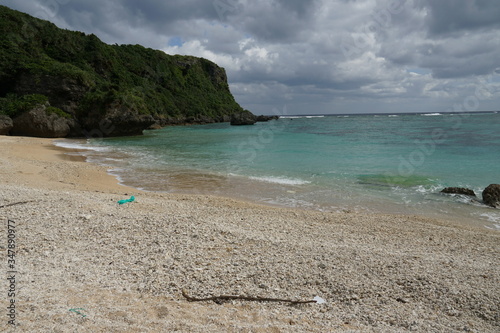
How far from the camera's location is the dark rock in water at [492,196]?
11562mm

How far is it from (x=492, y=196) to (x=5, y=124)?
3942 cm

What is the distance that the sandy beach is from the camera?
401 cm

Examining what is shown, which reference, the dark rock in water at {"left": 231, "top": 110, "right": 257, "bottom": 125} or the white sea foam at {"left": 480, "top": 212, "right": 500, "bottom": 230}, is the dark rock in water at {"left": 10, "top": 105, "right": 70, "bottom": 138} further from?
the dark rock in water at {"left": 231, "top": 110, "right": 257, "bottom": 125}

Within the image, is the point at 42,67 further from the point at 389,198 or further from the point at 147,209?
the point at 389,198

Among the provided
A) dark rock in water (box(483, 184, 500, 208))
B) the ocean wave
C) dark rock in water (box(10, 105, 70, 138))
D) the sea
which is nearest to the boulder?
dark rock in water (box(10, 105, 70, 138))

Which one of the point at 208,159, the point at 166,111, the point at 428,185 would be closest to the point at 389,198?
the point at 428,185

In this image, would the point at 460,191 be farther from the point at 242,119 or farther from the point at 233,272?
the point at 242,119

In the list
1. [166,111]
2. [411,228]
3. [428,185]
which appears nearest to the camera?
[411,228]

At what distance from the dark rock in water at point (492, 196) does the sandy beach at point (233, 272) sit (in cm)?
350

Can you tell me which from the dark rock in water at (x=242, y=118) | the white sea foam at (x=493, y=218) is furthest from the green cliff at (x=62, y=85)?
the white sea foam at (x=493, y=218)

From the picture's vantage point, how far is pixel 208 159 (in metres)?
23.0

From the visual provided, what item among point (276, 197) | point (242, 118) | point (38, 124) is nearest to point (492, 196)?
point (276, 197)

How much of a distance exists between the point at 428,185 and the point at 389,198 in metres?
3.60

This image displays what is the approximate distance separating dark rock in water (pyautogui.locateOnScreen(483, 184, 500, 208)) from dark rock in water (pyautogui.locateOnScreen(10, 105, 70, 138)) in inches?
1506
